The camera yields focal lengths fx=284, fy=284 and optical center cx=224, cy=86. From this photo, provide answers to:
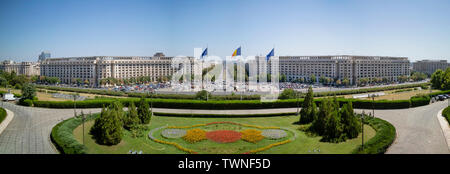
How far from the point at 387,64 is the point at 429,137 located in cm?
6428

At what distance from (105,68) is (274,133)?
5889 centimetres

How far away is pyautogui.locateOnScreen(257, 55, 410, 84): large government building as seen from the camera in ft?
211

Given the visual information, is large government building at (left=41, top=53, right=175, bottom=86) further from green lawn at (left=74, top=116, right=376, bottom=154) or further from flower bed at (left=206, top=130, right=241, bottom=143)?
flower bed at (left=206, top=130, right=241, bottom=143)

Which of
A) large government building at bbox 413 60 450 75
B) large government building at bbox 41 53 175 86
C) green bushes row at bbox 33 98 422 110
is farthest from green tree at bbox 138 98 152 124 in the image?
large government building at bbox 413 60 450 75

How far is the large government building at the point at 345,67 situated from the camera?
64.2 meters

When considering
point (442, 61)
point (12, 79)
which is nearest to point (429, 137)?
point (12, 79)

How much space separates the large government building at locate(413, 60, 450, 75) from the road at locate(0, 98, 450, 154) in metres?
92.1

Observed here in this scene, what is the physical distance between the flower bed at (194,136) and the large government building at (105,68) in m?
56.6

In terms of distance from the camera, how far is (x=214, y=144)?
13484 mm

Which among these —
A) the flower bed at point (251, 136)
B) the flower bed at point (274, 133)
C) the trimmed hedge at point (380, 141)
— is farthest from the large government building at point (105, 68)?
the trimmed hedge at point (380, 141)

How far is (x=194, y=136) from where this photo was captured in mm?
14516

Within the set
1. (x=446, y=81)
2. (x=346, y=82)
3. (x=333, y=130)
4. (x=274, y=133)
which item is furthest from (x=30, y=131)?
(x=346, y=82)

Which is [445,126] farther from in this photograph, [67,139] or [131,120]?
[67,139]

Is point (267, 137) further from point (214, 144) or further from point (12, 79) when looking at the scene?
point (12, 79)
